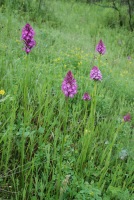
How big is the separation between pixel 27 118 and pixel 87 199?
2.53 feet

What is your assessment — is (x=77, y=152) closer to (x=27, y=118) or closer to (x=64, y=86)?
(x=27, y=118)

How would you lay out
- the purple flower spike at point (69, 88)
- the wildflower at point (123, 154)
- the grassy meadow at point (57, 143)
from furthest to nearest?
the wildflower at point (123, 154), the grassy meadow at point (57, 143), the purple flower spike at point (69, 88)

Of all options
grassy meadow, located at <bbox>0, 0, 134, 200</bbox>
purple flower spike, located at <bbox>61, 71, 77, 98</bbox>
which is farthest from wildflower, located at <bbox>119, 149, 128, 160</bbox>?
purple flower spike, located at <bbox>61, 71, 77, 98</bbox>

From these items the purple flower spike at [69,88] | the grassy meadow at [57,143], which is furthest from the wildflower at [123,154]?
the purple flower spike at [69,88]

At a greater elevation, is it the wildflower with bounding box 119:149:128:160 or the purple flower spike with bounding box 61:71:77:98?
the purple flower spike with bounding box 61:71:77:98

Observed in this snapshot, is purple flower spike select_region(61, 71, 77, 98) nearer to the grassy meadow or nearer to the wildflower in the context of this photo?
the grassy meadow

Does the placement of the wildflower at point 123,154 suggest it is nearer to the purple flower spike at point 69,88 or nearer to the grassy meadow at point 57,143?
the grassy meadow at point 57,143

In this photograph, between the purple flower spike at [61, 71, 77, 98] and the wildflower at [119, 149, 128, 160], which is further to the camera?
the wildflower at [119, 149, 128, 160]

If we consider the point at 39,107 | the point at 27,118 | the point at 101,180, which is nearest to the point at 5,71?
the point at 39,107

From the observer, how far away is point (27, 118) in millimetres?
2000

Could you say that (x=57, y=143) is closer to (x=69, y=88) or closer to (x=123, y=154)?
(x=123, y=154)

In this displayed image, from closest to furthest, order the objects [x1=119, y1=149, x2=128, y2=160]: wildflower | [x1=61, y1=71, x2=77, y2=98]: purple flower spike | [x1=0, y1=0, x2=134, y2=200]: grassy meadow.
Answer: [x1=61, y1=71, x2=77, y2=98]: purple flower spike
[x1=0, y1=0, x2=134, y2=200]: grassy meadow
[x1=119, y1=149, x2=128, y2=160]: wildflower

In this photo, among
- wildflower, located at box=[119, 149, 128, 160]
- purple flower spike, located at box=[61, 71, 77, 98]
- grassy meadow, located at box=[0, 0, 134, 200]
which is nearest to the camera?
purple flower spike, located at box=[61, 71, 77, 98]

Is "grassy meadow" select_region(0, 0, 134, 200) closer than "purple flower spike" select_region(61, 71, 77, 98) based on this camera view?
No
